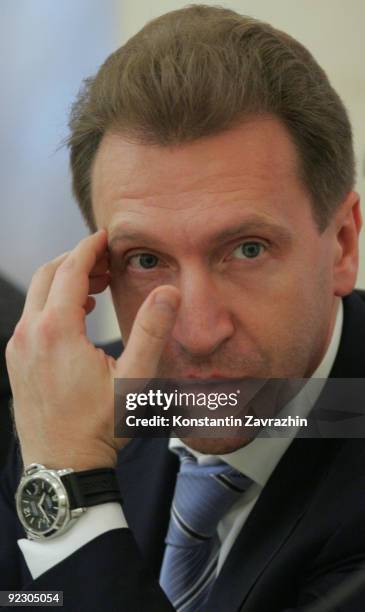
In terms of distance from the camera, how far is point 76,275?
1.33m

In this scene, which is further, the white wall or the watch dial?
the white wall

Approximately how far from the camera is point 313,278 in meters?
1.32

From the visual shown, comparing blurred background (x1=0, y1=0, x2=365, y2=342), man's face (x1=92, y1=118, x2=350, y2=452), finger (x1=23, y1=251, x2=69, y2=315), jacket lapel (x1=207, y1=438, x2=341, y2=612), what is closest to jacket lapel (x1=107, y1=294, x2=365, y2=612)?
jacket lapel (x1=207, y1=438, x2=341, y2=612)

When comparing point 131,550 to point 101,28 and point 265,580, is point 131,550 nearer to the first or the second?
point 265,580

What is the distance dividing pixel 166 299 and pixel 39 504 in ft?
1.19

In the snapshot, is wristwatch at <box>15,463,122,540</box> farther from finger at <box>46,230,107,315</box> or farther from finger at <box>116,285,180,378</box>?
finger at <box>46,230,107,315</box>

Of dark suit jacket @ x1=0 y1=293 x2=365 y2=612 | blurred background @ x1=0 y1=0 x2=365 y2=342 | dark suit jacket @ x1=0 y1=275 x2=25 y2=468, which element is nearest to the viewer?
dark suit jacket @ x1=0 y1=293 x2=365 y2=612

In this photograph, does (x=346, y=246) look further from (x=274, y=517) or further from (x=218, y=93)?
(x=274, y=517)

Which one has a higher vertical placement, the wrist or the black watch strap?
the wrist

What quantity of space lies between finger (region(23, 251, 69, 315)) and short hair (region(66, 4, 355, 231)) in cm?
19

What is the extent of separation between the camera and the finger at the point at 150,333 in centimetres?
119

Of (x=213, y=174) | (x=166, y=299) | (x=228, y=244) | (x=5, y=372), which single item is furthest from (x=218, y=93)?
(x=5, y=372)

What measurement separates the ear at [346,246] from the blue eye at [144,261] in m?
0.33

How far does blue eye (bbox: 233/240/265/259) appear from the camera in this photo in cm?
128
